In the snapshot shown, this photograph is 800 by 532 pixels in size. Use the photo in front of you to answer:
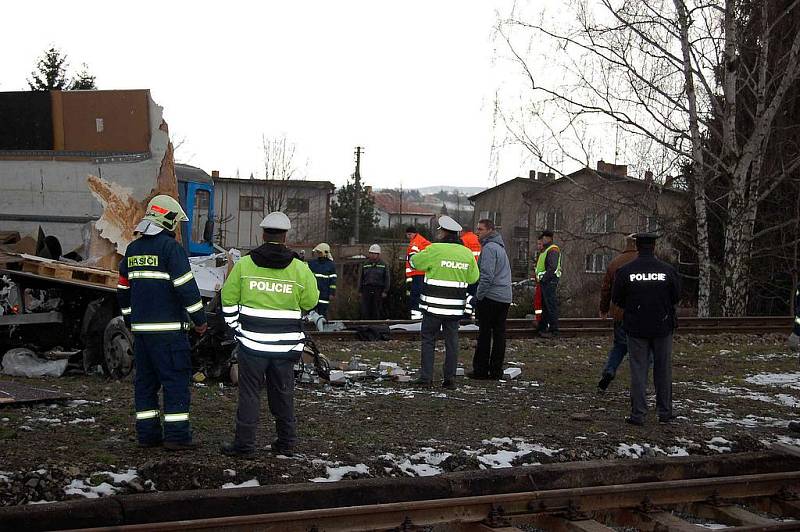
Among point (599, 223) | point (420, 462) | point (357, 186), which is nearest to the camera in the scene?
point (420, 462)

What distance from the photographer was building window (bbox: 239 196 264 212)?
58.9 metres

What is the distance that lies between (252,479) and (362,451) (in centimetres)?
111

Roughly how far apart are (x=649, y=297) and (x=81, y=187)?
661 centimetres

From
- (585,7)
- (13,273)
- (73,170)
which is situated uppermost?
(585,7)

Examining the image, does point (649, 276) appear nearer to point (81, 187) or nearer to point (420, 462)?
point (420, 462)

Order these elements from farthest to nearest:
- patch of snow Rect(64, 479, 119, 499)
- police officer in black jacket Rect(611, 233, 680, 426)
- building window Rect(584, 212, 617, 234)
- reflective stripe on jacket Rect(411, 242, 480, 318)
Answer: building window Rect(584, 212, 617, 234) < reflective stripe on jacket Rect(411, 242, 480, 318) < police officer in black jacket Rect(611, 233, 680, 426) < patch of snow Rect(64, 479, 119, 499)

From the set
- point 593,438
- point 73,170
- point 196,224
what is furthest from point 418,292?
point 593,438

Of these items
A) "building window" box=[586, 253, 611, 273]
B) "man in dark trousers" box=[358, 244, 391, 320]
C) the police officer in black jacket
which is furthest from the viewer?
"building window" box=[586, 253, 611, 273]

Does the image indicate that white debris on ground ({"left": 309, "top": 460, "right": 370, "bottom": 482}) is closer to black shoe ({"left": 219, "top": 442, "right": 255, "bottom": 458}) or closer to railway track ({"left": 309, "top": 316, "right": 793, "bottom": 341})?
black shoe ({"left": 219, "top": 442, "right": 255, "bottom": 458})

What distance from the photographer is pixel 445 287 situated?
10.6 meters

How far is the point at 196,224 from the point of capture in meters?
13.9

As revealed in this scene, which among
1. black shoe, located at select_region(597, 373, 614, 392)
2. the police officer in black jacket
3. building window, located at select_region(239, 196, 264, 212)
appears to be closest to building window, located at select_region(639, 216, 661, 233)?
black shoe, located at select_region(597, 373, 614, 392)

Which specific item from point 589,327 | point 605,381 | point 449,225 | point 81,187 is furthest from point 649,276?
point 589,327

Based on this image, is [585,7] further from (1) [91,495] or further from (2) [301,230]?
(2) [301,230]
